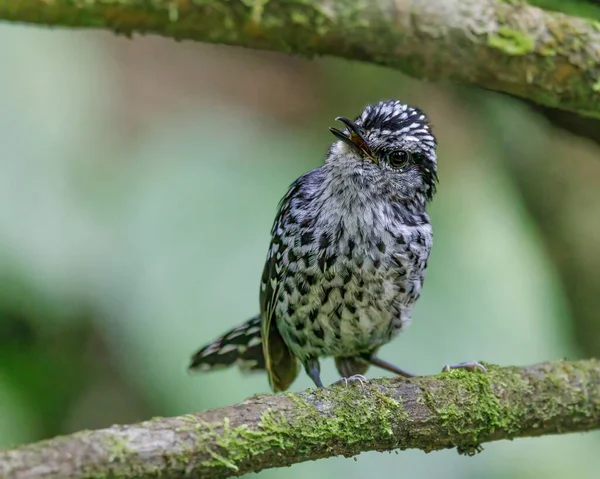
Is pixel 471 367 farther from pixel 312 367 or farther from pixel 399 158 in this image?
pixel 399 158

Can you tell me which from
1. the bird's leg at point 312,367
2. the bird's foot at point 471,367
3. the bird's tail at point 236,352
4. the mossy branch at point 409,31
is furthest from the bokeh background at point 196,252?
the mossy branch at point 409,31

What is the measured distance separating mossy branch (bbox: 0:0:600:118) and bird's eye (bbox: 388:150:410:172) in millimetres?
387

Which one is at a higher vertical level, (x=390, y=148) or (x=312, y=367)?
(x=390, y=148)

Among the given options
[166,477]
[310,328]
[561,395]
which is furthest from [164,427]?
[561,395]

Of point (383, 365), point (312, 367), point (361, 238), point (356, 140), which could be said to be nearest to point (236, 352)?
point (312, 367)

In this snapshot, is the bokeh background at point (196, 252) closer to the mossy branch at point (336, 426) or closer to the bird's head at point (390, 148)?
the mossy branch at point (336, 426)

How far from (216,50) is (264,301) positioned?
141 inches

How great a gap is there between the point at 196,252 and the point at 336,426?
202 cm

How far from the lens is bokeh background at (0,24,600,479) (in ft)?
14.2

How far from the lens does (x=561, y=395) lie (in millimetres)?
3207

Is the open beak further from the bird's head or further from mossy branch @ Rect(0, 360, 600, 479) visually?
mossy branch @ Rect(0, 360, 600, 479)

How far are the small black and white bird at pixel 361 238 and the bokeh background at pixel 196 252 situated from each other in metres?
0.89

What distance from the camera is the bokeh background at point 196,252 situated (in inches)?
171

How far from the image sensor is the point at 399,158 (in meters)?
3.22
